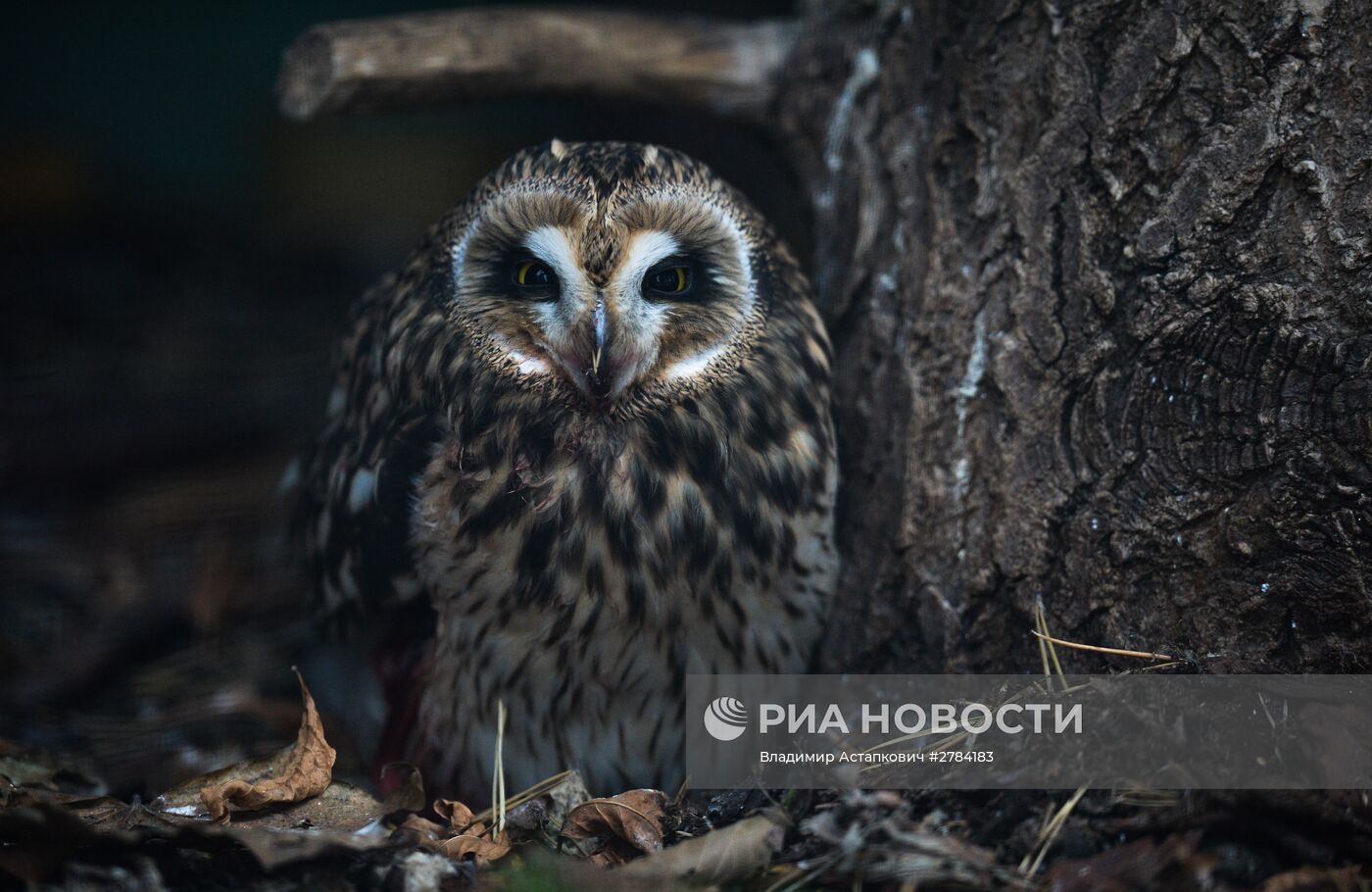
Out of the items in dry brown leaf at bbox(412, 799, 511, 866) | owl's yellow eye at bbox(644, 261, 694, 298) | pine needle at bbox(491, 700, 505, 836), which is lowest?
dry brown leaf at bbox(412, 799, 511, 866)

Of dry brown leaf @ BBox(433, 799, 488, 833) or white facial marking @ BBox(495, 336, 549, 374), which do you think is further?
white facial marking @ BBox(495, 336, 549, 374)

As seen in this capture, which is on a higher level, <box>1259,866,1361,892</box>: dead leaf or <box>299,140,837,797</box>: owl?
<box>299,140,837,797</box>: owl

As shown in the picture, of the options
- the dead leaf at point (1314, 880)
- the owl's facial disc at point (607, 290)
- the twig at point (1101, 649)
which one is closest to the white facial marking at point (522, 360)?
the owl's facial disc at point (607, 290)

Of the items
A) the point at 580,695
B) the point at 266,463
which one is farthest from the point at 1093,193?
the point at 266,463

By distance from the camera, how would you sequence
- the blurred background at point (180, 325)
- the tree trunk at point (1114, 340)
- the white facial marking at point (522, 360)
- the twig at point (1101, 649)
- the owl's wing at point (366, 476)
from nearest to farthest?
the tree trunk at point (1114, 340), the twig at point (1101, 649), the white facial marking at point (522, 360), the owl's wing at point (366, 476), the blurred background at point (180, 325)

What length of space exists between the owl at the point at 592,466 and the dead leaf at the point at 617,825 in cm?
37

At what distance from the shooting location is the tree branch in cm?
252

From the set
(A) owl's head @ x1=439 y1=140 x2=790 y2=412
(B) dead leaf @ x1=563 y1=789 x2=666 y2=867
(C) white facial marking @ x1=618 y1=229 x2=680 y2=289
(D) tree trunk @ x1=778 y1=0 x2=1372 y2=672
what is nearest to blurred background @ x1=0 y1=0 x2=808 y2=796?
(D) tree trunk @ x1=778 y1=0 x2=1372 y2=672

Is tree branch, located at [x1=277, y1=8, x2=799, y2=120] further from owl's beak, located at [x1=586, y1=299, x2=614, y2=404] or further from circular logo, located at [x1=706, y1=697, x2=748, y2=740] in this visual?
circular logo, located at [x1=706, y1=697, x2=748, y2=740]

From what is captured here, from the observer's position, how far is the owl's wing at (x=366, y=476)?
2.23 metres

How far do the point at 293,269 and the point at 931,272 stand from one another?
3.89 meters

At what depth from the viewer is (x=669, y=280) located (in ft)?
6.60

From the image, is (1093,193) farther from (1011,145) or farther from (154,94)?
(154,94)

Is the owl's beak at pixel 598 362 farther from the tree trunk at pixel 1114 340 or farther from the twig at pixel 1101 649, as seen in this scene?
the twig at pixel 1101 649
